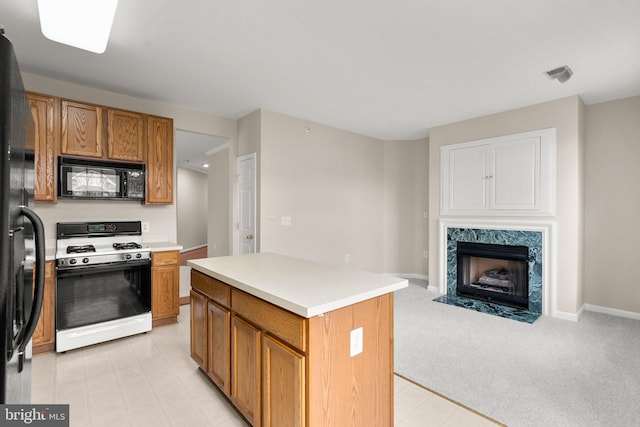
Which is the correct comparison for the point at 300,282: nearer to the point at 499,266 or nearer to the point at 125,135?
the point at 125,135

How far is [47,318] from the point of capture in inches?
107

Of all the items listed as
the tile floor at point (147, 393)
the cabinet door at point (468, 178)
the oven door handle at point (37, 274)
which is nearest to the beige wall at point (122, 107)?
the tile floor at point (147, 393)

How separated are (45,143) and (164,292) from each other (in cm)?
183

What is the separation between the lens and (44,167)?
113 inches

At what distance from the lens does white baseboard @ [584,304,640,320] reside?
363cm

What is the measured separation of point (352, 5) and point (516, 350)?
127 inches

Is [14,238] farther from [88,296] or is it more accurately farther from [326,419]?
[88,296]

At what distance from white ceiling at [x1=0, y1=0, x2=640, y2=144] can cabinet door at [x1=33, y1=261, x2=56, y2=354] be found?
6.43 ft

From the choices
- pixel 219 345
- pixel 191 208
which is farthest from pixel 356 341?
pixel 191 208

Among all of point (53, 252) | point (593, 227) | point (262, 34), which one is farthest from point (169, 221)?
point (593, 227)

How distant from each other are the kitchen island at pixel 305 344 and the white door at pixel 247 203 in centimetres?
217

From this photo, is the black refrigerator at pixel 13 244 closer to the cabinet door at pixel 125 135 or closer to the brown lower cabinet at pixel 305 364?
the brown lower cabinet at pixel 305 364

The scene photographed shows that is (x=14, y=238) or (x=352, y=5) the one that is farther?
(x=352, y=5)

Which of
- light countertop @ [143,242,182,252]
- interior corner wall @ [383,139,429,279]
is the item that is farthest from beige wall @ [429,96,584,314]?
light countertop @ [143,242,182,252]
